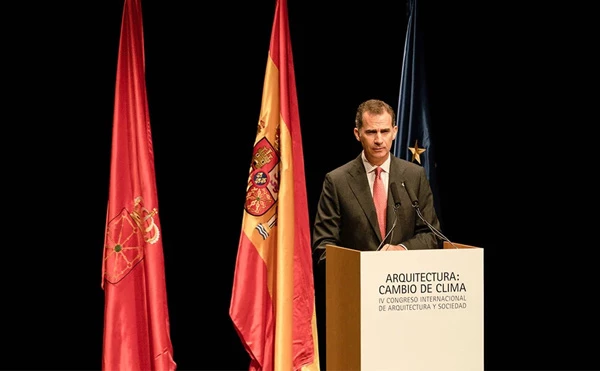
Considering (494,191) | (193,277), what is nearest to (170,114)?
(193,277)

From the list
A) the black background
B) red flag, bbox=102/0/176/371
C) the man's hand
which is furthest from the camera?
the black background

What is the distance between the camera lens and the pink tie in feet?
11.8

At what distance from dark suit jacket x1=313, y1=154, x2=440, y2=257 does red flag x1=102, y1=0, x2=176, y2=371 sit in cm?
98

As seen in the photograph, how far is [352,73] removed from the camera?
16.6ft

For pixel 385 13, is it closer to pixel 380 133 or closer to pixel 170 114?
pixel 170 114

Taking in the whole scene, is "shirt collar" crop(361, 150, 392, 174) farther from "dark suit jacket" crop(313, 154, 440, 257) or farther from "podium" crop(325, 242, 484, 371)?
"podium" crop(325, 242, 484, 371)

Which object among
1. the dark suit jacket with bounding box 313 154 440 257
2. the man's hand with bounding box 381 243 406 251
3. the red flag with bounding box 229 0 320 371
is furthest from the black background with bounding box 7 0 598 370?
the man's hand with bounding box 381 243 406 251

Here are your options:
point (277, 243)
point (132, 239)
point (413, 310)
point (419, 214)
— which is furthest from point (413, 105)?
point (413, 310)

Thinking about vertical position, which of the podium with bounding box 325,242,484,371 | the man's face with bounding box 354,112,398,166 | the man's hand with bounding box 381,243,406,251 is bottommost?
the podium with bounding box 325,242,484,371

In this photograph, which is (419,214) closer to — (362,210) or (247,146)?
(362,210)

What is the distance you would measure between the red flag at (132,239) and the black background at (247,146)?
0.56 meters

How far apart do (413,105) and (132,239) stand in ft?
5.89

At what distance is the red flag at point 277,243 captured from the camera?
4172 millimetres

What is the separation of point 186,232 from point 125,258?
26.4 inches
